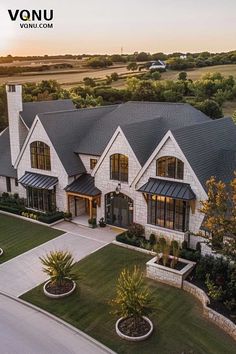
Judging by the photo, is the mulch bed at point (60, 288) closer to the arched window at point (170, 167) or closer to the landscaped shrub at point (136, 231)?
the landscaped shrub at point (136, 231)

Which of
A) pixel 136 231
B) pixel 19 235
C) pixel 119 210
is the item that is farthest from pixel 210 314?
pixel 19 235

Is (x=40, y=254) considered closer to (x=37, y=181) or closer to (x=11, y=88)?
(x=37, y=181)

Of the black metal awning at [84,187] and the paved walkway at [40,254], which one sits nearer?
the paved walkway at [40,254]

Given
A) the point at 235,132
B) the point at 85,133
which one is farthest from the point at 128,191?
the point at 235,132

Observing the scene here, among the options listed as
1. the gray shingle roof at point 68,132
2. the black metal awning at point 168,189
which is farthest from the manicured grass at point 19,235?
the black metal awning at point 168,189

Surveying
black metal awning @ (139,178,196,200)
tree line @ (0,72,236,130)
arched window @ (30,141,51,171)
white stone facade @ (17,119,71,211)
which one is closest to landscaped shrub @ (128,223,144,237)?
black metal awning @ (139,178,196,200)
